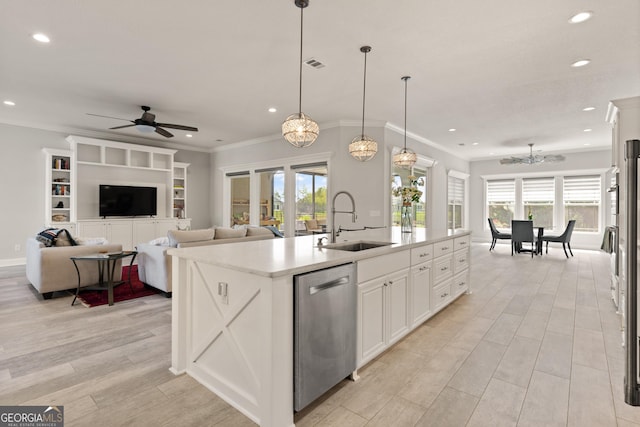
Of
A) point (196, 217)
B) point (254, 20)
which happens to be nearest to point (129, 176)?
point (196, 217)

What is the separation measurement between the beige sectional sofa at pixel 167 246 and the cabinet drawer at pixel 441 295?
2.69 m

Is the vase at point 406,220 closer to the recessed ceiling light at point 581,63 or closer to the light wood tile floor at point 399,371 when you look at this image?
the light wood tile floor at point 399,371

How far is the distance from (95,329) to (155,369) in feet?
3.97

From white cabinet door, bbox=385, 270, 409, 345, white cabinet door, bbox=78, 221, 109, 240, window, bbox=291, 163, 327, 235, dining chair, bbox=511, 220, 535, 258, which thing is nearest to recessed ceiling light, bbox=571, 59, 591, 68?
white cabinet door, bbox=385, 270, 409, 345

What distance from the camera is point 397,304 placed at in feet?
8.78

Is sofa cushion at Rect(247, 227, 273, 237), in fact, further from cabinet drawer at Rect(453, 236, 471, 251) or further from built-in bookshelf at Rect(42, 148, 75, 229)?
built-in bookshelf at Rect(42, 148, 75, 229)

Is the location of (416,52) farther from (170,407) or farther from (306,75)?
(170,407)

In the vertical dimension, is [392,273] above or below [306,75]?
below

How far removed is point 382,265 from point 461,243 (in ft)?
6.67

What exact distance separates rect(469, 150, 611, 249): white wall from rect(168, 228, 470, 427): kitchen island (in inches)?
345

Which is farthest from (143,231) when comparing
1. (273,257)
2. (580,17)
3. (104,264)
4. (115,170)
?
(580,17)

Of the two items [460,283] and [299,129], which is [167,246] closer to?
[299,129]

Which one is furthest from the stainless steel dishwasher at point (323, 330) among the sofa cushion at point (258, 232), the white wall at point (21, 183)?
the white wall at point (21, 183)

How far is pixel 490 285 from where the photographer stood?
4848 millimetres
